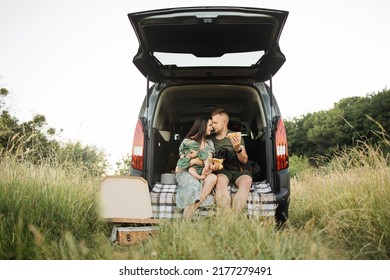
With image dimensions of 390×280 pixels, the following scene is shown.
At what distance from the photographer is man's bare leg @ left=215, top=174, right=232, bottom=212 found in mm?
2835

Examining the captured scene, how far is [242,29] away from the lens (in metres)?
2.81

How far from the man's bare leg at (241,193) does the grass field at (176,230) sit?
11 centimetres

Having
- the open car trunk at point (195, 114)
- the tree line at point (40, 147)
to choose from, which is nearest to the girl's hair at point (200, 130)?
the open car trunk at point (195, 114)

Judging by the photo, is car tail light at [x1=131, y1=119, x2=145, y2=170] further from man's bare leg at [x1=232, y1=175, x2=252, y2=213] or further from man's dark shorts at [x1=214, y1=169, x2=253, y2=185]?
man's bare leg at [x1=232, y1=175, x2=252, y2=213]

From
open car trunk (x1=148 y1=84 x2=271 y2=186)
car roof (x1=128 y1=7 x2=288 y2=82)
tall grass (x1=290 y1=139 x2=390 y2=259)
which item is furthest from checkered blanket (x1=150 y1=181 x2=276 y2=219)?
car roof (x1=128 y1=7 x2=288 y2=82)

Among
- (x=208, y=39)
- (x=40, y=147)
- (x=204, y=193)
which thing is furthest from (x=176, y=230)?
(x=40, y=147)

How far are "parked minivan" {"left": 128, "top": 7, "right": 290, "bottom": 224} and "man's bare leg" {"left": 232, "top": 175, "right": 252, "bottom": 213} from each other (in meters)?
0.19

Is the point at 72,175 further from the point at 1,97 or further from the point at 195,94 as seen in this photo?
the point at 195,94

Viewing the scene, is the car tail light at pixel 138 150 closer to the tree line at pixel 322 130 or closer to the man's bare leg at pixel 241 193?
the man's bare leg at pixel 241 193

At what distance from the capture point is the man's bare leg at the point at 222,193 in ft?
9.30

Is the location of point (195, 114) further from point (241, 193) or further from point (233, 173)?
point (241, 193)

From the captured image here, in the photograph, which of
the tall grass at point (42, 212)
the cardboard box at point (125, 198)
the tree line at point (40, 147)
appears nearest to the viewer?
the tall grass at point (42, 212)

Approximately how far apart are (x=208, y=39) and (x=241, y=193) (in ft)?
4.23
